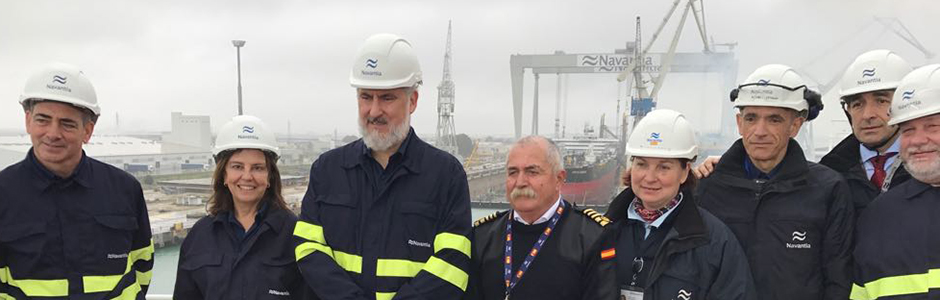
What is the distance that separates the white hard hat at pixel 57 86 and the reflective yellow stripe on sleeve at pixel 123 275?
2.34 feet

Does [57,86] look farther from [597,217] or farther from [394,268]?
[597,217]

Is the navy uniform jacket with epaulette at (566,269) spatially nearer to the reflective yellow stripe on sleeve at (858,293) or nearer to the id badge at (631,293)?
the id badge at (631,293)

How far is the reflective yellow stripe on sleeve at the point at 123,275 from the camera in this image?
234cm

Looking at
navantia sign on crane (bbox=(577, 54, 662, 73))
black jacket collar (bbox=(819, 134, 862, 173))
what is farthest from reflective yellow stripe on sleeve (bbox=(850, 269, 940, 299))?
navantia sign on crane (bbox=(577, 54, 662, 73))

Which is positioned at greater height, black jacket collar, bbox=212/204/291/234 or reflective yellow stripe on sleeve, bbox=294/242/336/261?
black jacket collar, bbox=212/204/291/234

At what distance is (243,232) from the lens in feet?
8.24

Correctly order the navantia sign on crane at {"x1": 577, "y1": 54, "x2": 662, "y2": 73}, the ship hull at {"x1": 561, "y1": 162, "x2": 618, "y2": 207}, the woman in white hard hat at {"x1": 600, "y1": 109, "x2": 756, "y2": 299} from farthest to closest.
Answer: the navantia sign on crane at {"x1": 577, "y1": 54, "x2": 662, "y2": 73}, the ship hull at {"x1": 561, "y1": 162, "x2": 618, "y2": 207}, the woman in white hard hat at {"x1": 600, "y1": 109, "x2": 756, "y2": 299}

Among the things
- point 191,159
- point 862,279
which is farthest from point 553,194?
point 191,159

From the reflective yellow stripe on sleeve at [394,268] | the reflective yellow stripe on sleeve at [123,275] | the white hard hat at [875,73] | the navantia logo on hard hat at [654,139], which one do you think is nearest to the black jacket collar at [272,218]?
the reflective yellow stripe on sleeve at [123,275]

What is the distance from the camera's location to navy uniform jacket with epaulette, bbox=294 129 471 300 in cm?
211

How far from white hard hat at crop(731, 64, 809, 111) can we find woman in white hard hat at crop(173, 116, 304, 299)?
2.10 meters

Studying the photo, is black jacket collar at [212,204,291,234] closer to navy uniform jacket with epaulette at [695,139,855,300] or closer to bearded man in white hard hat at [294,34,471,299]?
bearded man in white hard hat at [294,34,471,299]

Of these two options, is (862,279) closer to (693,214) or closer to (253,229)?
(693,214)

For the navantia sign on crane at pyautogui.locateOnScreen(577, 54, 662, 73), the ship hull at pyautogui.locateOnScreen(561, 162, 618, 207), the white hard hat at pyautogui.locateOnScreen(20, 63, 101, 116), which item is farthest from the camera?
the navantia sign on crane at pyautogui.locateOnScreen(577, 54, 662, 73)
